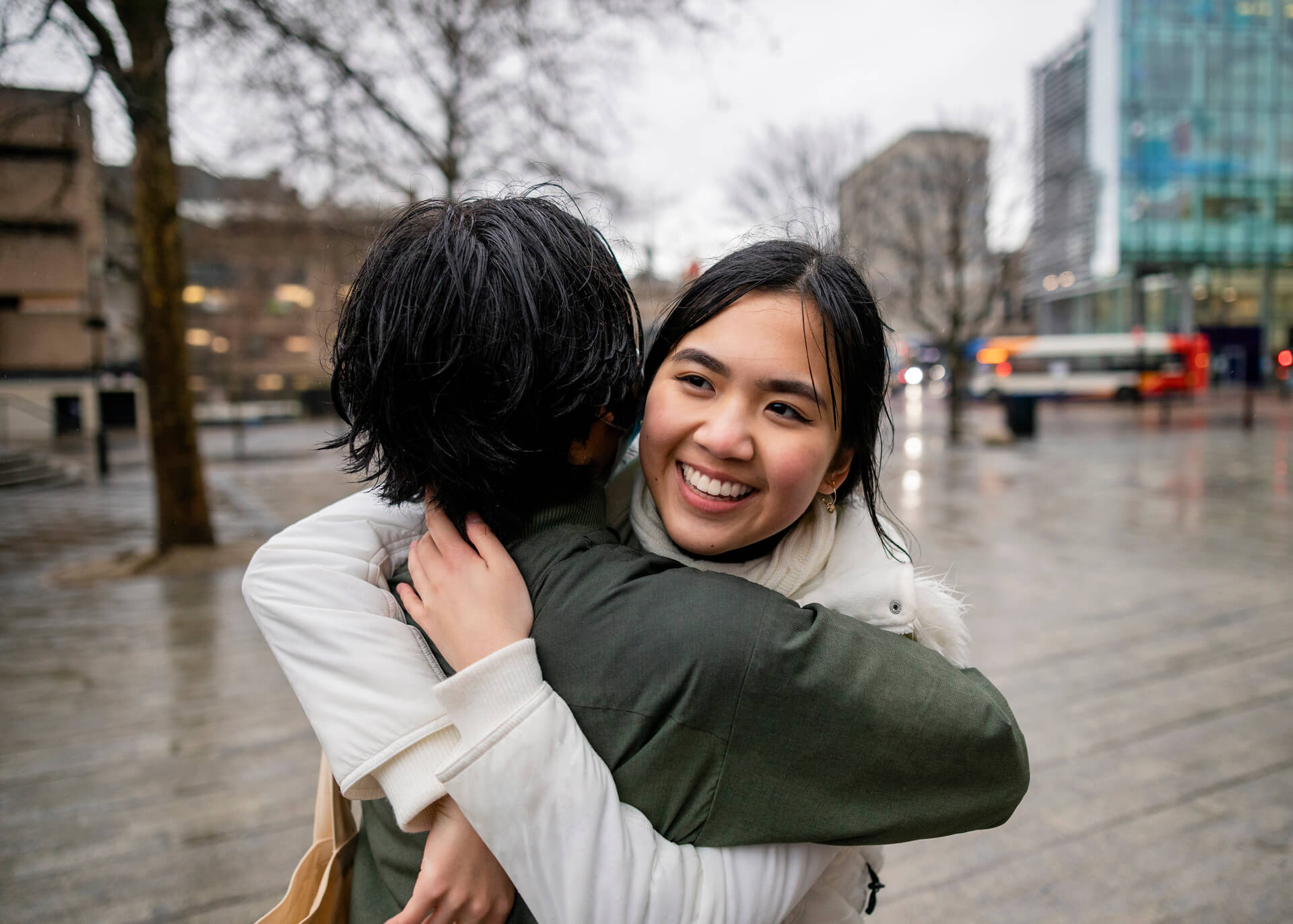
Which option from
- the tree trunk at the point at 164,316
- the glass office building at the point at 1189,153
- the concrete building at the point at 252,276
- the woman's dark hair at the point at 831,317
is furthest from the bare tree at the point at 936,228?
the glass office building at the point at 1189,153

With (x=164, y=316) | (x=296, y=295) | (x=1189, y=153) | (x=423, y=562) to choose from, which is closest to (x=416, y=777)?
(x=423, y=562)

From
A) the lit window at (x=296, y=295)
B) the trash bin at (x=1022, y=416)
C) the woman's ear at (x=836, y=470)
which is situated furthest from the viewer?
the lit window at (x=296, y=295)

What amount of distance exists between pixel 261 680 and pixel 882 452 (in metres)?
4.23

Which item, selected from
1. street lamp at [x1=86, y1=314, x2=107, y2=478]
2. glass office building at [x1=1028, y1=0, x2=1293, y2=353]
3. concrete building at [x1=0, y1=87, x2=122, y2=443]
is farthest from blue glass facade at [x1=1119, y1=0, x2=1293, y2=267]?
concrete building at [x1=0, y1=87, x2=122, y2=443]

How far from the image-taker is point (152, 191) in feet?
24.3

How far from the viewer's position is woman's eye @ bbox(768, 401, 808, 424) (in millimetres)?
1107

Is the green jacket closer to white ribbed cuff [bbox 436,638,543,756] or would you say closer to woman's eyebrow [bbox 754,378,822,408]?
white ribbed cuff [bbox 436,638,543,756]

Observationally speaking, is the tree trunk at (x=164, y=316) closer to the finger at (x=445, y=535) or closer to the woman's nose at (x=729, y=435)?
the finger at (x=445, y=535)

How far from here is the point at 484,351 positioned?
939 mm

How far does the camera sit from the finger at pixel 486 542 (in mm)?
1024

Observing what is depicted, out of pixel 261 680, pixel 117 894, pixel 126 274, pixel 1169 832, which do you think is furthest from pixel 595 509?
pixel 126 274

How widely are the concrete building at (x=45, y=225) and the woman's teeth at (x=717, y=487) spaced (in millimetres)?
4503

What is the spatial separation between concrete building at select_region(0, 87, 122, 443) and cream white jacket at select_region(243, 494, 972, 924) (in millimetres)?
4219

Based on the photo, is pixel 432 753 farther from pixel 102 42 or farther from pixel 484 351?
pixel 102 42
